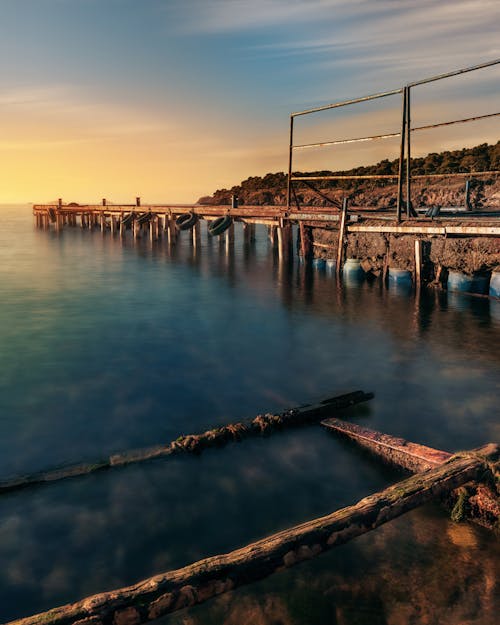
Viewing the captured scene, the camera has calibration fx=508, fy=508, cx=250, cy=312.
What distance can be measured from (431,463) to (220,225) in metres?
25.9

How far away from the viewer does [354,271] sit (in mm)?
22031

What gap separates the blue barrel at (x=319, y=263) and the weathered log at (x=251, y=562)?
1978 centimetres

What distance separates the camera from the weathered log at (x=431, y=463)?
16.8ft

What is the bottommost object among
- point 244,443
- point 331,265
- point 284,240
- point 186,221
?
point 244,443

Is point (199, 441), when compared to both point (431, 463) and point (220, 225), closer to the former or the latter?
Result: point (431, 463)

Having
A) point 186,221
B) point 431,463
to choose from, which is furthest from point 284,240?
point 431,463

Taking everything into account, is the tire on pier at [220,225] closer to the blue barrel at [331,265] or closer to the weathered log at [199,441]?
the blue barrel at [331,265]

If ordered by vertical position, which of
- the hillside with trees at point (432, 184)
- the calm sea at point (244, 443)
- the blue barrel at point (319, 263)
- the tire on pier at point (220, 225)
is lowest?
the calm sea at point (244, 443)

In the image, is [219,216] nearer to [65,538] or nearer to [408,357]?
[408,357]

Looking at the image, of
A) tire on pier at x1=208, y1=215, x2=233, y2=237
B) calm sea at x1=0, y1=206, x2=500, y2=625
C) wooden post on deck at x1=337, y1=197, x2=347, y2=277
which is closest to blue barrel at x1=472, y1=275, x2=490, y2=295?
calm sea at x1=0, y1=206, x2=500, y2=625

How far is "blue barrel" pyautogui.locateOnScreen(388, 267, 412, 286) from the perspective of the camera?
1973cm

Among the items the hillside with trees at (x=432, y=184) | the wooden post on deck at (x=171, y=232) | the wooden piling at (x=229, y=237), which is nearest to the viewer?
the wooden piling at (x=229, y=237)

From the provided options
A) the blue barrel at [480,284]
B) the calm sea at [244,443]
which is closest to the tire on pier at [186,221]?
the calm sea at [244,443]

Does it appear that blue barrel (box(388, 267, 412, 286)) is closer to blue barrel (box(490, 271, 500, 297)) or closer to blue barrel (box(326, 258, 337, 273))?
blue barrel (box(490, 271, 500, 297))
